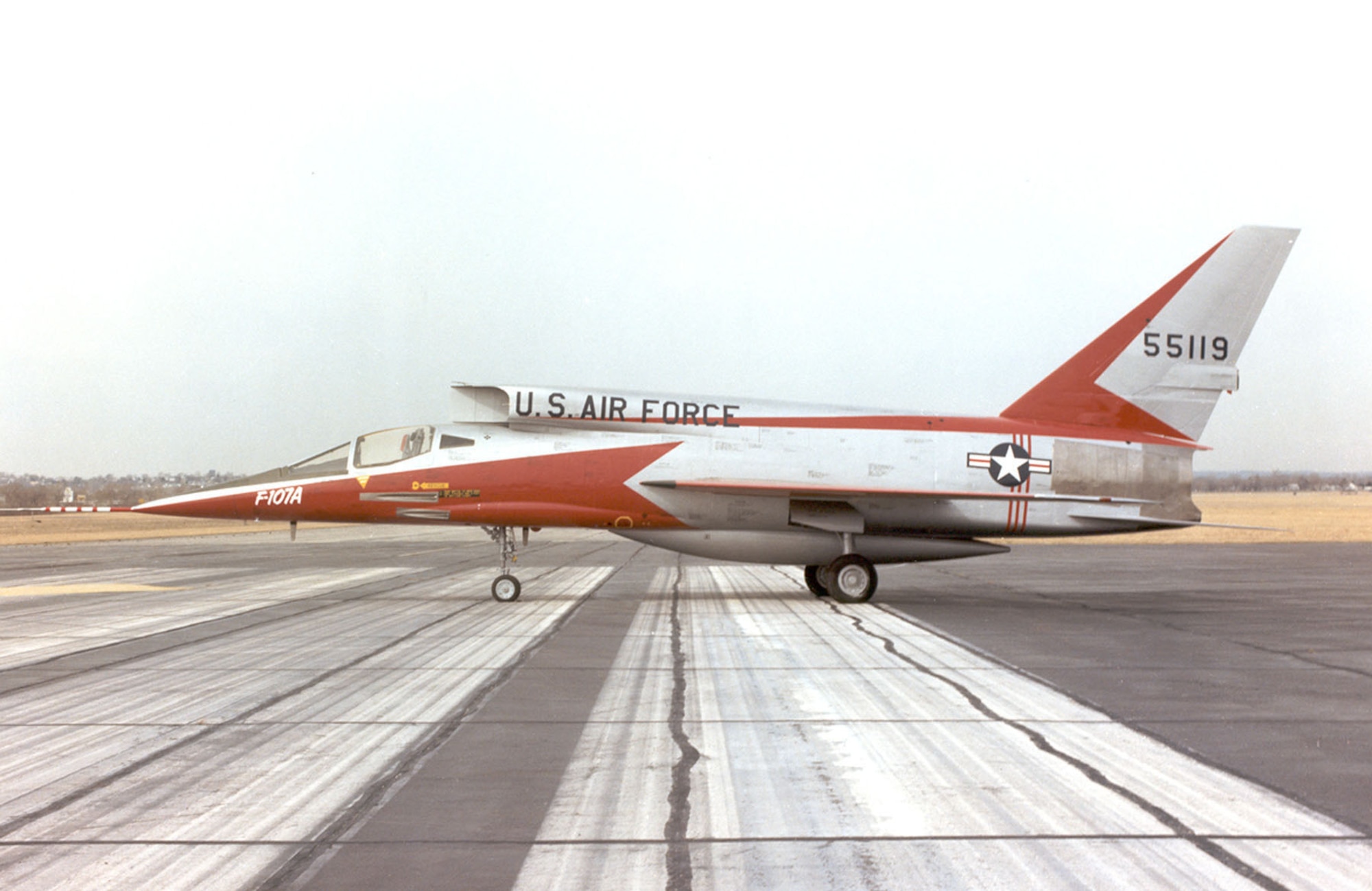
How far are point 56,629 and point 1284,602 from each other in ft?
53.5

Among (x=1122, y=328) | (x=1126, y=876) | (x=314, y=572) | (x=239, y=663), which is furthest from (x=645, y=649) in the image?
(x=314, y=572)

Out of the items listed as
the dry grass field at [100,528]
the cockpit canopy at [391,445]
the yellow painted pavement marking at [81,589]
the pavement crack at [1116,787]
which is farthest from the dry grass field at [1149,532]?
the pavement crack at [1116,787]

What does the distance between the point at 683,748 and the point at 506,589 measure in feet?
30.9

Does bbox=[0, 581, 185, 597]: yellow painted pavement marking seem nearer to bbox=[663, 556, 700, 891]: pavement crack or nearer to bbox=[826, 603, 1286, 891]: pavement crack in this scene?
bbox=[663, 556, 700, 891]: pavement crack

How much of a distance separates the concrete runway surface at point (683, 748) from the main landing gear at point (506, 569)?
1.15m

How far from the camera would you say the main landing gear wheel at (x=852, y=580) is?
15.6 meters

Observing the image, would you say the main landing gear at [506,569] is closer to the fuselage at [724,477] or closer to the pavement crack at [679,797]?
the fuselage at [724,477]

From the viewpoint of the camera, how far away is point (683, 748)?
639 centimetres

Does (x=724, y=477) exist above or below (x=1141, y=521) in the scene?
above

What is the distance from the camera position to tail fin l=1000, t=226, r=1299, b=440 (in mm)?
16562

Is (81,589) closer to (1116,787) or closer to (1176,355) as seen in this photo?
(1116,787)

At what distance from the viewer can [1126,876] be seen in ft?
13.7

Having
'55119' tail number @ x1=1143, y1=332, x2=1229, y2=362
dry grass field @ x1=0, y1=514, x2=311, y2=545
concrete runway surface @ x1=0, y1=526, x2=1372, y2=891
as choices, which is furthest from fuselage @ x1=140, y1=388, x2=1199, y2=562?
dry grass field @ x1=0, y1=514, x2=311, y2=545

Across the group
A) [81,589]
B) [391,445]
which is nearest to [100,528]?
[81,589]
